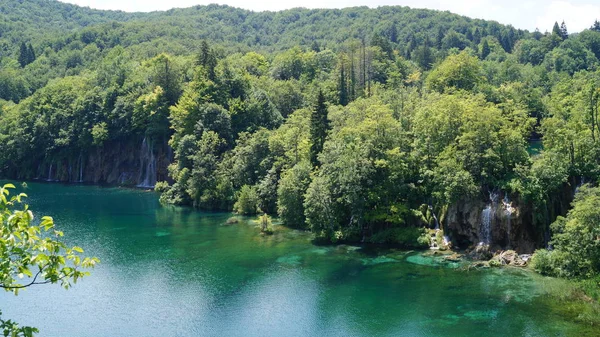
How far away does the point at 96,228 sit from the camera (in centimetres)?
7169

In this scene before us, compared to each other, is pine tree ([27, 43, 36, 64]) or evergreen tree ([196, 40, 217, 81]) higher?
pine tree ([27, 43, 36, 64])

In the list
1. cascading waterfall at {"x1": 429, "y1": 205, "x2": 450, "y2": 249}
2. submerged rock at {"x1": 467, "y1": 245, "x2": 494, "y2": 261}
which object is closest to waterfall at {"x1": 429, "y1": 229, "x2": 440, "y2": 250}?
cascading waterfall at {"x1": 429, "y1": 205, "x2": 450, "y2": 249}

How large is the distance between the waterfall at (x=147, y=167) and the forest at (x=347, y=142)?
16.4 inches

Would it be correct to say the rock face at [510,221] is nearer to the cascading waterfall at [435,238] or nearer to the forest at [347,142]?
the forest at [347,142]

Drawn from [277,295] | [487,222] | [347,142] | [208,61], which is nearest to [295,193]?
[347,142]

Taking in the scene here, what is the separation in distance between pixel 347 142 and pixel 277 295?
948 inches

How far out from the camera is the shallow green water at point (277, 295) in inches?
1588

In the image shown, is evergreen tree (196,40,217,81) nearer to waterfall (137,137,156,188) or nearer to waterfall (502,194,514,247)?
waterfall (137,137,156,188)

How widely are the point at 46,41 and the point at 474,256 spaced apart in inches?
7063

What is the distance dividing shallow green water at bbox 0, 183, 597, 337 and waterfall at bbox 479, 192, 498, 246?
514 cm

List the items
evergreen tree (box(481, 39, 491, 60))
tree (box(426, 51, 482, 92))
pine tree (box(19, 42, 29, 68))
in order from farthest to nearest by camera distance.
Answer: evergreen tree (box(481, 39, 491, 60)) < pine tree (box(19, 42, 29, 68)) < tree (box(426, 51, 482, 92))

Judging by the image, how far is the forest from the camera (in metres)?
53.5

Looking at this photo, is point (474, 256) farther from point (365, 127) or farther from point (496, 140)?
point (365, 127)

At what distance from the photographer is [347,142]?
215ft
